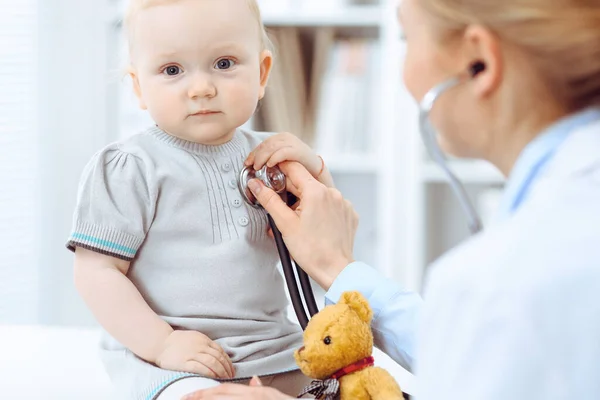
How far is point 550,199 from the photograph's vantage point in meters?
0.72

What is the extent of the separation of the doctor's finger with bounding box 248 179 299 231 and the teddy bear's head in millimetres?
153

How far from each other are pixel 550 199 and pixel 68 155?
7.35ft

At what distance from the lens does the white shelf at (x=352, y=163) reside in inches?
107

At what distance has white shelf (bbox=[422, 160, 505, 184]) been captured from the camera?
270 centimetres

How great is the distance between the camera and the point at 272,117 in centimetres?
270

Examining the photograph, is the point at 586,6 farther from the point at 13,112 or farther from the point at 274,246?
the point at 13,112

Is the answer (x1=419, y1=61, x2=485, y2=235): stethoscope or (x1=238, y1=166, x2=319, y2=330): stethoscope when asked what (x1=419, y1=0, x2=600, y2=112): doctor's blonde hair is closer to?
(x1=419, y1=61, x2=485, y2=235): stethoscope

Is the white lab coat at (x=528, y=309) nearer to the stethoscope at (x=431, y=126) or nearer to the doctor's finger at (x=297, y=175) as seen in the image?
the stethoscope at (x=431, y=126)

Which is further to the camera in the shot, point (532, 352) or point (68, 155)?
point (68, 155)

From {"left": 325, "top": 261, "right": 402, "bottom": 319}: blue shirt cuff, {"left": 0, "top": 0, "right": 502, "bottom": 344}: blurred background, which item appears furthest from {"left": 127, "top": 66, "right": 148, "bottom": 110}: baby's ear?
{"left": 0, "top": 0, "right": 502, "bottom": 344}: blurred background

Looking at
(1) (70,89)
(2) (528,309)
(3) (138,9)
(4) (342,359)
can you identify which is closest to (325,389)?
(4) (342,359)

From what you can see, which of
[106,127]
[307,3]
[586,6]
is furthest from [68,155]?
[586,6]

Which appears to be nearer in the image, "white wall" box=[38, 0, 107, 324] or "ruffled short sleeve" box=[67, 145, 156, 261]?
"ruffled short sleeve" box=[67, 145, 156, 261]

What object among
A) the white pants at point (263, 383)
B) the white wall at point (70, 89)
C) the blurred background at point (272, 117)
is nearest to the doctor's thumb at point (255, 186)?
the white pants at point (263, 383)
